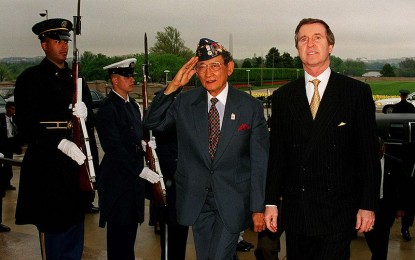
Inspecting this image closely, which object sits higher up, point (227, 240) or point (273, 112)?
point (273, 112)

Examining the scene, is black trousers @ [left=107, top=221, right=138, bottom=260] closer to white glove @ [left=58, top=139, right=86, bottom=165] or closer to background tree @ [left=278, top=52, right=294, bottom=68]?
white glove @ [left=58, top=139, right=86, bottom=165]

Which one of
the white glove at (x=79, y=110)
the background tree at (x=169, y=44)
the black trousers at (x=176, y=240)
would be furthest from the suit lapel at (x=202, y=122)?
the background tree at (x=169, y=44)

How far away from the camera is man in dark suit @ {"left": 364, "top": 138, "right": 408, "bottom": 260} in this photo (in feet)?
14.0

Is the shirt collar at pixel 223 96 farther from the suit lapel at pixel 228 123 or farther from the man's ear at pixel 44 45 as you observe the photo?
the man's ear at pixel 44 45

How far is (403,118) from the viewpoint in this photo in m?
7.92

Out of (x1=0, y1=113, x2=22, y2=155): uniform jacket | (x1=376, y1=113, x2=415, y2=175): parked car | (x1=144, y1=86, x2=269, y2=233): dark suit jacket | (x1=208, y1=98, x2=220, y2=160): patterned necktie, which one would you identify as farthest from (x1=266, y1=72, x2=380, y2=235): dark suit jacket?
(x1=0, y1=113, x2=22, y2=155): uniform jacket

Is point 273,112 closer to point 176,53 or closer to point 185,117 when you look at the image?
point 185,117

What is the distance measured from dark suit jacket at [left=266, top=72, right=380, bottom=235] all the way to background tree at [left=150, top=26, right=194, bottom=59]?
359ft

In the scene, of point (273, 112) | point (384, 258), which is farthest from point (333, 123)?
point (384, 258)

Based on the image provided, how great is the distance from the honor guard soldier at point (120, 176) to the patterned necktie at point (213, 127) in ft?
3.79

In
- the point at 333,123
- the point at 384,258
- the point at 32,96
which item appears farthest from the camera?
the point at 384,258

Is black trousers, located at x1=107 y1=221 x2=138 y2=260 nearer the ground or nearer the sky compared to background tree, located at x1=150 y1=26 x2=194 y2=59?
nearer the ground

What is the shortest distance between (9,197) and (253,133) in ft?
21.7

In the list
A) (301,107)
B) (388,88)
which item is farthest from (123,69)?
(388,88)
